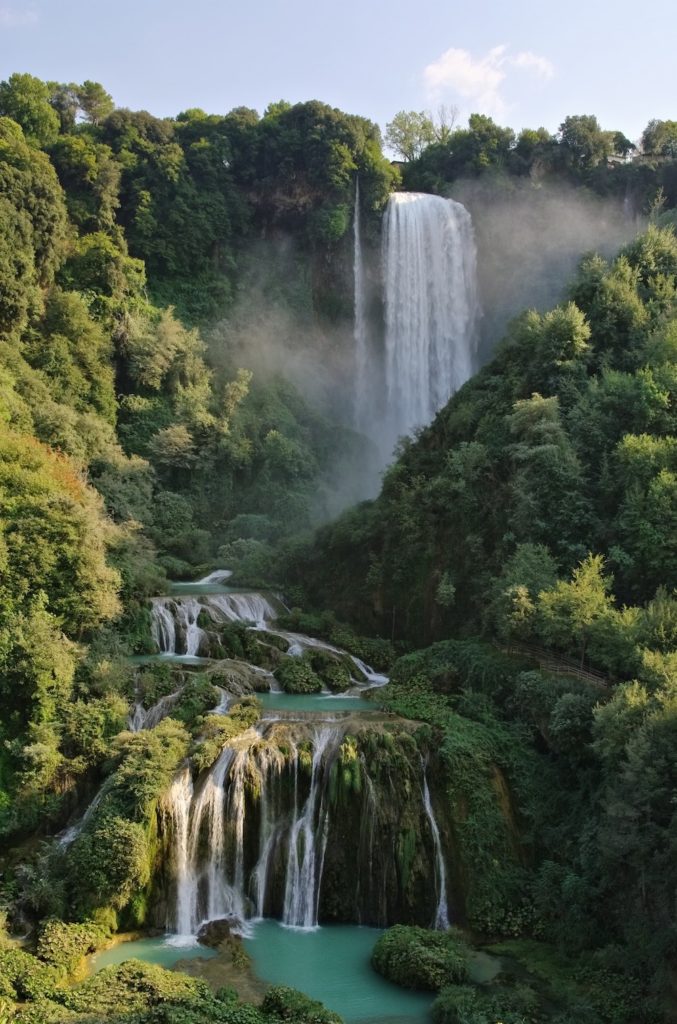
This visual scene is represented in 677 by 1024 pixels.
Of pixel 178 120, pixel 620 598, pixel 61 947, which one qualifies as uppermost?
pixel 178 120

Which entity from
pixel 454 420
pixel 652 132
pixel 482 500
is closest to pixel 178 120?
pixel 652 132

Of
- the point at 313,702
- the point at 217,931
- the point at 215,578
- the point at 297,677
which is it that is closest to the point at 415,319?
the point at 215,578

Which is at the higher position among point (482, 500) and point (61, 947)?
point (482, 500)

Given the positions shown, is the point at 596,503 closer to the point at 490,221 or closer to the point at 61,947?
the point at 61,947

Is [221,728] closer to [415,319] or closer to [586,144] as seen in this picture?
[415,319]

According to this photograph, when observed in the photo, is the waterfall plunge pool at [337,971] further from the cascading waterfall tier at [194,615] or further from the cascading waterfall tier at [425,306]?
the cascading waterfall tier at [425,306]

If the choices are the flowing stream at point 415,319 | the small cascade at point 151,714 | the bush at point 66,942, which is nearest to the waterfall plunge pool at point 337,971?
the bush at point 66,942

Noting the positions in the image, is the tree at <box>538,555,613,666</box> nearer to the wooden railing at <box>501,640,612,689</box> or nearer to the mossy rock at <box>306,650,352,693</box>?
the wooden railing at <box>501,640,612,689</box>

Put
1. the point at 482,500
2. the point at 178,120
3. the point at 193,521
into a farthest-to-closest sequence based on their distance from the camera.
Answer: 1. the point at 178,120
2. the point at 193,521
3. the point at 482,500
